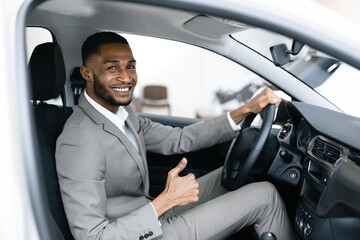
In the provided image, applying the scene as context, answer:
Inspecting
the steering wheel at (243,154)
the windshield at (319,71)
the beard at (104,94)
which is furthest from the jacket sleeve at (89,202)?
the windshield at (319,71)

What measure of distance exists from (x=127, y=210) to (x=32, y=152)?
65 cm

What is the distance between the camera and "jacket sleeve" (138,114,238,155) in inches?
67.2

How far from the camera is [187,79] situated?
239 inches

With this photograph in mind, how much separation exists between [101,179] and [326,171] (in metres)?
0.74

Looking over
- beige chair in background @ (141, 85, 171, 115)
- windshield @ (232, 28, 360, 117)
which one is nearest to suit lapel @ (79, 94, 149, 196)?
windshield @ (232, 28, 360, 117)

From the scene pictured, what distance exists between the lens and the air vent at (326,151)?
113 cm

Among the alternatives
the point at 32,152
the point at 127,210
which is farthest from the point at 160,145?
the point at 32,152

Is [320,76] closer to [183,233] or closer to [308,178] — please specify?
[308,178]

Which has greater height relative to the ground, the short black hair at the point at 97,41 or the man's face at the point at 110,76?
the short black hair at the point at 97,41

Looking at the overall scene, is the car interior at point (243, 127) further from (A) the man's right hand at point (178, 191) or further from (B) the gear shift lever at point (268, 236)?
(A) the man's right hand at point (178, 191)

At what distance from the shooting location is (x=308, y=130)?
4.57ft

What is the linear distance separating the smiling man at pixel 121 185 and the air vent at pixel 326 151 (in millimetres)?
243

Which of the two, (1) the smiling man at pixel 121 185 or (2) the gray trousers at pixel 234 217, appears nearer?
(1) the smiling man at pixel 121 185

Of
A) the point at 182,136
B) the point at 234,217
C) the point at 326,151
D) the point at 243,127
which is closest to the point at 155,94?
the point at 182,136
